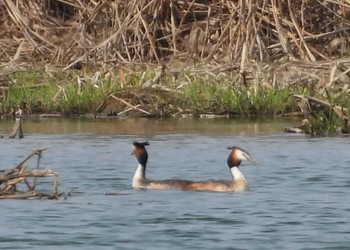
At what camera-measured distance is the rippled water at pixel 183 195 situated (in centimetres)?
1179

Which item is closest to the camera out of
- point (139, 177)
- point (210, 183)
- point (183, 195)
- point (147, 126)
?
point (183, 195)

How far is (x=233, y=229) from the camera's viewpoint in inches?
481

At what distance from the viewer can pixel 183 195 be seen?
563 inches

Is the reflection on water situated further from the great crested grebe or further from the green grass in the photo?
the great crested grebe

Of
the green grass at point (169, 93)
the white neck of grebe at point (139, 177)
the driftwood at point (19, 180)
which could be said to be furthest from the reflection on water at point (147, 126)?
the driftwood at point (19, 180)

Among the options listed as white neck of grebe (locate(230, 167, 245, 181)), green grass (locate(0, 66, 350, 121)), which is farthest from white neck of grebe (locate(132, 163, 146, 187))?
green grass (locate(0, 66, 350, 121))

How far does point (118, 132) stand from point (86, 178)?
4764 mm

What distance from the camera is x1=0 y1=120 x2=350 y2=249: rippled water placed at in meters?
11.8

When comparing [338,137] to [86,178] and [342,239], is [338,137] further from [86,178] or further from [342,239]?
[342,239]

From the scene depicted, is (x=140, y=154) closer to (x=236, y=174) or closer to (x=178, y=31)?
(x=236, y=174)

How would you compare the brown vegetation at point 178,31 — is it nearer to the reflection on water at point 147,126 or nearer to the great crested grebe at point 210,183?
the reflection on water at point 147,126

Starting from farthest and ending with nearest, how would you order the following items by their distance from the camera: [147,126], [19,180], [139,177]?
[147,126], [139,177], [19,180]

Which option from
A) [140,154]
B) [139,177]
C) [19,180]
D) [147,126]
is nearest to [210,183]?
[139,177]

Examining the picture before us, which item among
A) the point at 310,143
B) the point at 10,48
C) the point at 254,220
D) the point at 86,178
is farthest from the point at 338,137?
the point at 10,48
